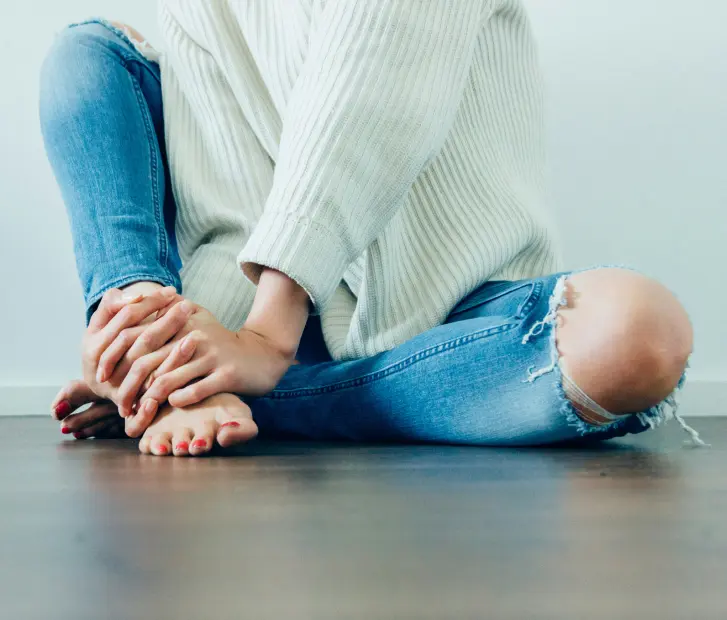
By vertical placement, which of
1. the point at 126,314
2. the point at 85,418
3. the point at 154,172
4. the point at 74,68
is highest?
the point at 74,68

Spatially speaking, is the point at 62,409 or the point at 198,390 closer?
the point at 198,390

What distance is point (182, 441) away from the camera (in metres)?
0.80

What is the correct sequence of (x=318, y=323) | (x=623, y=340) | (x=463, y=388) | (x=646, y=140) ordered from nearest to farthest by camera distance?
(x=623, y=340), (x=463, y=388), (x=318, y=323), (x=646, y=140)

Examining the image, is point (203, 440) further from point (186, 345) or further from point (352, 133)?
point (352, 133)

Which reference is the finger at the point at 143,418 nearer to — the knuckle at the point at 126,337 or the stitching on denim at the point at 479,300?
the knuckle at the point at 126,337

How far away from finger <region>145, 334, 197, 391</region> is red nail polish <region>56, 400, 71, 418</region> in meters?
0.32

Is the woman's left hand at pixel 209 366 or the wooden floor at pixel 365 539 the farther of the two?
the woman's left hand at pixel 209 366

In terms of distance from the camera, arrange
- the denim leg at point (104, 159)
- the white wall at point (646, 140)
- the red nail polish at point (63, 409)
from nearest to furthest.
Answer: the denim leg at point (104, 159) < the red nail polish at point (63, 409) < the white wall at point (646, 140)

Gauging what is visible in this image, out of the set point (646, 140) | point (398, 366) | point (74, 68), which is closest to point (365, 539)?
point (398, 366)

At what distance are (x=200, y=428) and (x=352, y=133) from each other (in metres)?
0.35

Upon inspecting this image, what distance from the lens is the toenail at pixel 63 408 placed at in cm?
108

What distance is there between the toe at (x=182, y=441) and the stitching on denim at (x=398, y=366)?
0.74ft

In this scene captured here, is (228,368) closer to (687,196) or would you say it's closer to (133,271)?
(133,271)

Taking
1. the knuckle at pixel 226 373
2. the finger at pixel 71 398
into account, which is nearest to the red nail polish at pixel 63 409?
the finger at pixel 71 398
